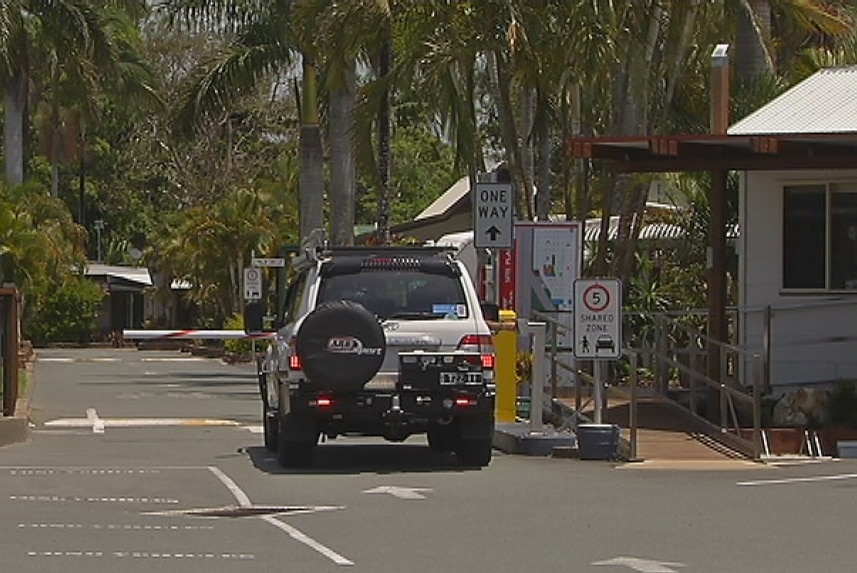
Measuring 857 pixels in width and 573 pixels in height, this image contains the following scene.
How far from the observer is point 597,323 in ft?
62.7

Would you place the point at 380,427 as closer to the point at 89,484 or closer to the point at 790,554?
the point at 89,484

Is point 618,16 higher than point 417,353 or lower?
higher

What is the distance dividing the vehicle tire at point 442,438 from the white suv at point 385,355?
0.17 ft

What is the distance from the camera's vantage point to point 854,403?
21281 mm

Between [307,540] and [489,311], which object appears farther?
[489,311]

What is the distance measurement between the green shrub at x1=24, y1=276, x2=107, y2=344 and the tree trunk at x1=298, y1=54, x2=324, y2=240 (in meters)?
26.1

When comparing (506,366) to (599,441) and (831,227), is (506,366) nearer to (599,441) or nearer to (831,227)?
(599,441)

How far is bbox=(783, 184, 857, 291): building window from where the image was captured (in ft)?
74.6

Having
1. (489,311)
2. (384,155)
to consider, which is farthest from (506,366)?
(384,155)

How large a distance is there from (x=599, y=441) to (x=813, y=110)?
7032mm

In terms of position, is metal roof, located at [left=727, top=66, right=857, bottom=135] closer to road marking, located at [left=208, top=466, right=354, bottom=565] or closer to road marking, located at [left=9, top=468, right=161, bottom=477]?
road marking, located at [left=208, top=466, right=354, bottom=565]

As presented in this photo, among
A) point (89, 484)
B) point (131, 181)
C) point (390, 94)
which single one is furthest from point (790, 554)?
point (131, 181)

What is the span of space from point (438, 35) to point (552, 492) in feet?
46.9

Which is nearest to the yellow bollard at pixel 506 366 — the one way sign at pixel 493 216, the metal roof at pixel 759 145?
the one way sign at pixel 493 216
